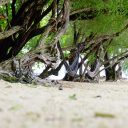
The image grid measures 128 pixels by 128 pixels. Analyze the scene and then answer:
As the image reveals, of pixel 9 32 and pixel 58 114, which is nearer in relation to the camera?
pixel 58 114

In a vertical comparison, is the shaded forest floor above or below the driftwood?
below

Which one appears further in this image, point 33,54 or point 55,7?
point 55,7

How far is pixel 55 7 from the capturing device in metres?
11.0

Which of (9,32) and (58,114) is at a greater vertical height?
(9,32)

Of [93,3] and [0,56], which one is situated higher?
[93,3]

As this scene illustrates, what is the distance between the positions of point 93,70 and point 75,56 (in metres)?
2.90

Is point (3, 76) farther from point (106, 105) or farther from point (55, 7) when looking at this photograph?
point (106, 105)

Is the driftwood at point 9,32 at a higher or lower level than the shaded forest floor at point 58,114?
higher

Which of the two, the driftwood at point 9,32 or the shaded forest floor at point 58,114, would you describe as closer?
the shaded forest floor at point 58,114

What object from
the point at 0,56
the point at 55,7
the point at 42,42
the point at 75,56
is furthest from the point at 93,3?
the point at 75,56

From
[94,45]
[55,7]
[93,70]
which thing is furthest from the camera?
[93,70]

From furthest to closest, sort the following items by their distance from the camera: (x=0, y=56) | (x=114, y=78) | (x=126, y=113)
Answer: (x=114, y=78)
(x=0, y=56)
(x=126, y=113)

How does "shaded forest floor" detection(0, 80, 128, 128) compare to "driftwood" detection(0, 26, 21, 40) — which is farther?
"driftwood" detection(0, 26, 21, 40)

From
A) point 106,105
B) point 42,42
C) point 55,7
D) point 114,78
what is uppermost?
point 55,7
